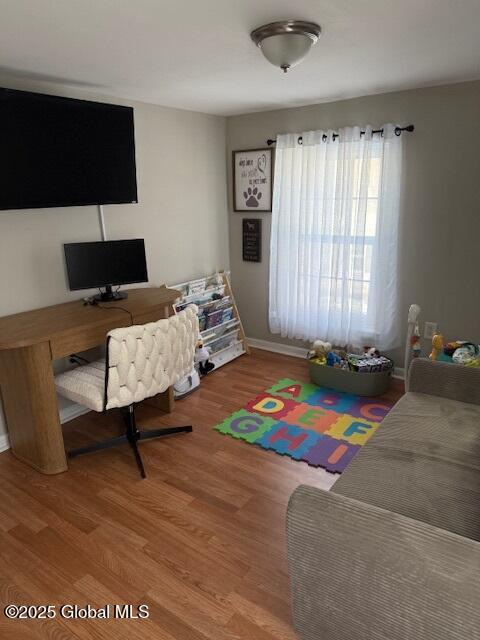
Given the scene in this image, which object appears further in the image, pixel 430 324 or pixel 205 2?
pixel 430 324

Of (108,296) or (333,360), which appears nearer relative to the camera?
(108,296)

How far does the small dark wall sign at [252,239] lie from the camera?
4047 mm

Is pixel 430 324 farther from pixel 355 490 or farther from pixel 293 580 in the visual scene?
pixel 293 580

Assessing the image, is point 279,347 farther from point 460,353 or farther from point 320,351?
point 460,353

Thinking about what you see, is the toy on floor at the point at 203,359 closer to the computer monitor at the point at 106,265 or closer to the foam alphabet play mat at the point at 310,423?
the foam alphabet play mat at the point at 310,423

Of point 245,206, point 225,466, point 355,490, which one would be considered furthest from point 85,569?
point 245,206

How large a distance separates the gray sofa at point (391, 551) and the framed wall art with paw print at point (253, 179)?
2689 millimetres

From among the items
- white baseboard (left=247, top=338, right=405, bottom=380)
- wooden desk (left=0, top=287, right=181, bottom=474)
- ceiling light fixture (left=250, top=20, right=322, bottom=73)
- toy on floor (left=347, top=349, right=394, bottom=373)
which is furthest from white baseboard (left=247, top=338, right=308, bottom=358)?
ceiling light fixture (left=250, top=20, right=322, bottom=73)

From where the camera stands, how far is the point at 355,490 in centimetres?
164

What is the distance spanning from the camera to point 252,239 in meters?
4.09

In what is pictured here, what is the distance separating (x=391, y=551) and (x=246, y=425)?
179cm

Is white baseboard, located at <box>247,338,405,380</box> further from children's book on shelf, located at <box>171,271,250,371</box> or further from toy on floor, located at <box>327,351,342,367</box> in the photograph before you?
toy on floor, located at <box>327,351,342,367</box>

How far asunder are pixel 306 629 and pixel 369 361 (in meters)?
2.19

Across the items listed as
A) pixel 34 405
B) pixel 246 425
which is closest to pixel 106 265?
pixel 34 405
